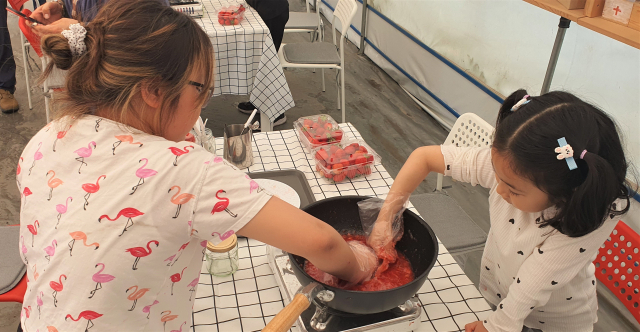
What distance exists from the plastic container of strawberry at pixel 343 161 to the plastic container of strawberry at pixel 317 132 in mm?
66

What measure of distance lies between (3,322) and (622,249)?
237 centimetres

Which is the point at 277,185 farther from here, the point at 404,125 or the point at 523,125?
the point at 404,125

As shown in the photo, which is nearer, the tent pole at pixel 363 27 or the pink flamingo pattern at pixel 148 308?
the pink flamingo pattern at pixel 148 308

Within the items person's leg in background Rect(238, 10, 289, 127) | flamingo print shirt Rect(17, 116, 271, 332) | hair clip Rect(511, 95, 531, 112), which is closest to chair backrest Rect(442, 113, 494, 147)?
hair clip Rect(511, 95, 531, 112)

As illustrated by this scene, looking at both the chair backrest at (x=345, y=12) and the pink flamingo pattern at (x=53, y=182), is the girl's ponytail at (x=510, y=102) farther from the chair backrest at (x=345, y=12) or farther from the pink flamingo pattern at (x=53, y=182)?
the chair backrest at (x=345, y=12)

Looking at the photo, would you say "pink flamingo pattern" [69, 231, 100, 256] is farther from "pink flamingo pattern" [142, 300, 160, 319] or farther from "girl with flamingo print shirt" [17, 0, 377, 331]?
"pink flamingo pattern" [142, 300, 160, 319]

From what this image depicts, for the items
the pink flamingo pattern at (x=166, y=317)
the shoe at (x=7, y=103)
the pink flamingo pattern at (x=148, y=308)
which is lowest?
the shoe at (x=7, y=103)

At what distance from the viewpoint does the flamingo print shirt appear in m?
0.75

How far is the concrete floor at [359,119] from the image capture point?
2.88 metres

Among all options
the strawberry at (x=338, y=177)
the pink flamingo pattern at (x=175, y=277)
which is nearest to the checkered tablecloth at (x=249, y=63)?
the strawberry at (x=338, y=177)

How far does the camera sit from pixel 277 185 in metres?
1.50

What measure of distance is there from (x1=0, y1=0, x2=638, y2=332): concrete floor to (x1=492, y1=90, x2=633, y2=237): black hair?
1.43 m

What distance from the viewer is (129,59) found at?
2.54 ft

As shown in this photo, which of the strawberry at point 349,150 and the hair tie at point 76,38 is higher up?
the hair tie at point 76,38
